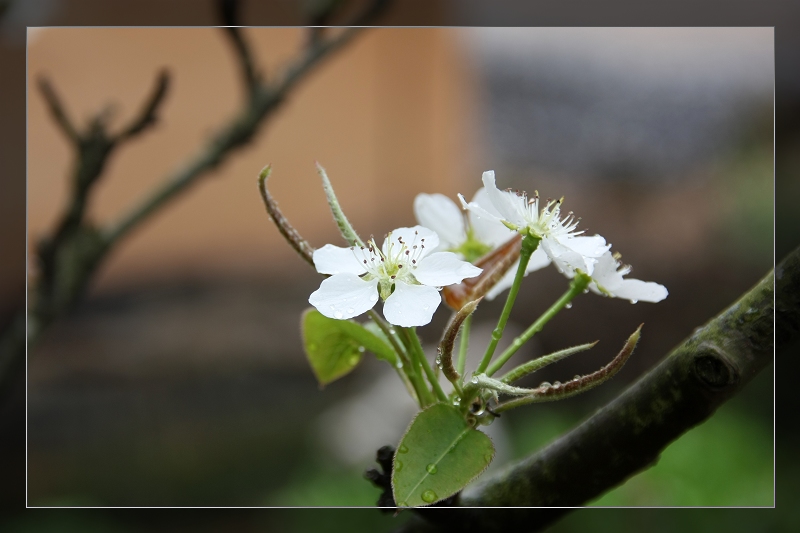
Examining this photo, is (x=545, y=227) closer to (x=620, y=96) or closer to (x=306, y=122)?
(x=620, y=96)

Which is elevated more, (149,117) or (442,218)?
(149,117)

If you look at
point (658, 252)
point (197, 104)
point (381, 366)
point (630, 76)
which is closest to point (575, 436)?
point (630, 76)

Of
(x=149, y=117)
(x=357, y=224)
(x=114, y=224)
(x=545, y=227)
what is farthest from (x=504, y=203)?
(x=357, y=224)

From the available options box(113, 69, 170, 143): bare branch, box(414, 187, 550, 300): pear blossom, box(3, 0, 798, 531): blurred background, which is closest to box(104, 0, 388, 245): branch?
box(113, 69, 170, 143): bare branch

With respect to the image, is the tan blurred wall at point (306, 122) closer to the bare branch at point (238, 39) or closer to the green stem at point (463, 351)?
the bare branch at point (238, 39)

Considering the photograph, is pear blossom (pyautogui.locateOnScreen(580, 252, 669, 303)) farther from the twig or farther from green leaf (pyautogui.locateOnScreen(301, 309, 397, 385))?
the twig

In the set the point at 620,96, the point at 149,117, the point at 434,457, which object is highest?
the point at 620,96
